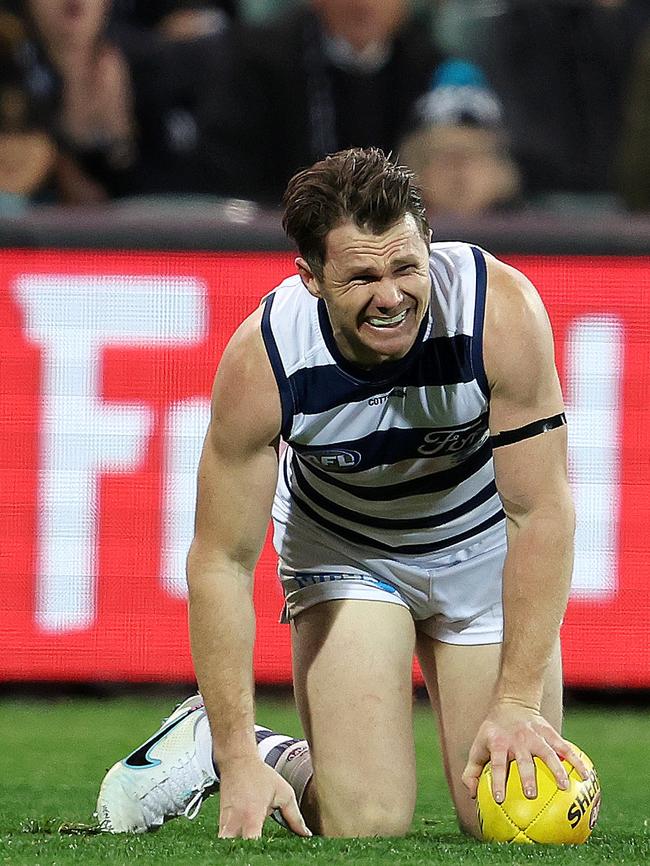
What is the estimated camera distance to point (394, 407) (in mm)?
3830

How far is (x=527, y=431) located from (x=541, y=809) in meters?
0.83

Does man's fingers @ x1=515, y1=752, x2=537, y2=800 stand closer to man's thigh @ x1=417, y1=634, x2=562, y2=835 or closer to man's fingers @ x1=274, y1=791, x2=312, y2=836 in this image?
man's fingers @ x1=274, y1=791, x2=312, y2=836

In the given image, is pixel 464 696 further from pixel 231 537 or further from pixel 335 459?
pixel 231 537

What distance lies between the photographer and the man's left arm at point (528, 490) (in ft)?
12.0

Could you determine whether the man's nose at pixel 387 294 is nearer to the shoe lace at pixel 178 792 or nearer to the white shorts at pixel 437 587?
the white shorts at pixel 437 587

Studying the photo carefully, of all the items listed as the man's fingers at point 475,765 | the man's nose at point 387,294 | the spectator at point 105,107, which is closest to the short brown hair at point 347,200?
the man's nose at point 387,294

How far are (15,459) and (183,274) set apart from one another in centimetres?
95

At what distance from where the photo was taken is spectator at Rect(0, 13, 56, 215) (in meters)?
7.46

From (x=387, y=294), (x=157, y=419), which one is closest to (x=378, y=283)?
(x=387, y=294)

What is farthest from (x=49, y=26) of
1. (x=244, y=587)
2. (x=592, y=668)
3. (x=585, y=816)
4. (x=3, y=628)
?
(x=585, y=816)

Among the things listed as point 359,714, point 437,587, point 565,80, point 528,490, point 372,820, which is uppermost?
point 565,80

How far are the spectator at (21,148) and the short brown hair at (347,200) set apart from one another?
4.05 meters

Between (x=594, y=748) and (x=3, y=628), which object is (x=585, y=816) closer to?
(x=594, y=748)

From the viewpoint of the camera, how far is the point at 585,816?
3639mm
